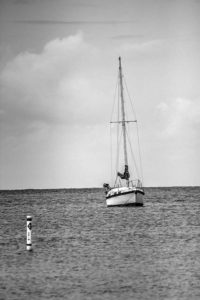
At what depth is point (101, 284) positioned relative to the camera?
69.5ft

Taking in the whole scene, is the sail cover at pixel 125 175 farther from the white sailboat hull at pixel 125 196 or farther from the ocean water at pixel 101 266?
the ocean water at pixel 101 266

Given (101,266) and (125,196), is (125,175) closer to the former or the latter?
(125,196)

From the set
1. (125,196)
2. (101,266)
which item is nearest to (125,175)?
(125,196)

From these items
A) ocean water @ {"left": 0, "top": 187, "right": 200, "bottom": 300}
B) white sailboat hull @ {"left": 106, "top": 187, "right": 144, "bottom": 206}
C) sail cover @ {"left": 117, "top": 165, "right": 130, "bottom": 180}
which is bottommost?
ocean water @ {"left": 0, "top": 187, "right": 200, "bottom": 300}

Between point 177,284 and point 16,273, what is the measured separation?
6.12 meters

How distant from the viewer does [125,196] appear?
76.9 m

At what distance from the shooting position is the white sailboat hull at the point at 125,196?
252 ft

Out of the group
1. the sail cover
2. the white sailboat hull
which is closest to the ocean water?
the white sailboat hull

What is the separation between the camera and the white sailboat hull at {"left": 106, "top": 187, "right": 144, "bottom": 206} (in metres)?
76.8

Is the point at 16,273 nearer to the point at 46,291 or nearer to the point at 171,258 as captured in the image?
the point at 46,291

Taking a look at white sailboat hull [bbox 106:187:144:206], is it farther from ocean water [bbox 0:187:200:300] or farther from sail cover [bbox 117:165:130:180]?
ocean water [bbox 0:187:200:300]

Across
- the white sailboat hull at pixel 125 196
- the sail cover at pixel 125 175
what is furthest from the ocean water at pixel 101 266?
the sail cover at pixel 125 175

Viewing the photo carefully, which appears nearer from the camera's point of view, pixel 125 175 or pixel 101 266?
pixel 101 266

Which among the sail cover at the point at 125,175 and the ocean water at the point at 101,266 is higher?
the sail cover at the point at 125,175
